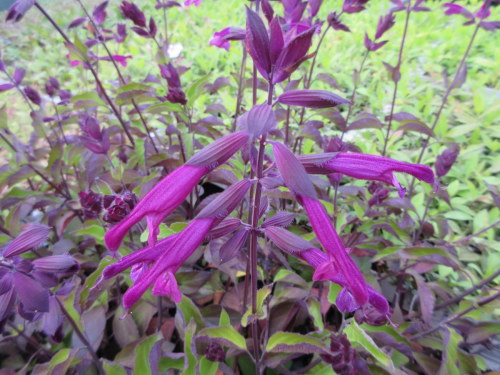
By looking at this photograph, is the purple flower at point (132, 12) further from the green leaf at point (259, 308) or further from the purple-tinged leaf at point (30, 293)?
the green leaf at point (259, 308)

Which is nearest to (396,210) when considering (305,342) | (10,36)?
(305,342)

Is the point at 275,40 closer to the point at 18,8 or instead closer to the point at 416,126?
the point at 18,8

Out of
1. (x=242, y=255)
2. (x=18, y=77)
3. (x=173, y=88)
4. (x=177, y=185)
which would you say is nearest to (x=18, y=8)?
(x=173, y=88)

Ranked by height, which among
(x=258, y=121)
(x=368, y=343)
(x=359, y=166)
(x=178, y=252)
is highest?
(x=258, y=121)

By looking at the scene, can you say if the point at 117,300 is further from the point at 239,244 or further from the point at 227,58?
the point at 227,58

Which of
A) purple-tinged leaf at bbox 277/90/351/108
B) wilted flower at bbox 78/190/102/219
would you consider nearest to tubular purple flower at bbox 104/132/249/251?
purple-tinged leaf at bbox 277/90/351/108

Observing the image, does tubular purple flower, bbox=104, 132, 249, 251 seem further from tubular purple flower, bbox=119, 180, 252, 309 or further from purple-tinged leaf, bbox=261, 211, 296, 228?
purple-tinged leaf, bbox=261, 211, 296, 228
